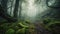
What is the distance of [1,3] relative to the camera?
8.85 m

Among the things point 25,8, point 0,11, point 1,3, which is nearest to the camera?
point 0,11

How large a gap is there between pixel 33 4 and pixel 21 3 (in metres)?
1.05

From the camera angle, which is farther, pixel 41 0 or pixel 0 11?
pixel 41 0

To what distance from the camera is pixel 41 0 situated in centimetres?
936

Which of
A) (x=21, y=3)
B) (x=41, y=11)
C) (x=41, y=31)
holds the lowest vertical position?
(x=41, y=31)

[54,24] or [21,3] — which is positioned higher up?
[21,3]

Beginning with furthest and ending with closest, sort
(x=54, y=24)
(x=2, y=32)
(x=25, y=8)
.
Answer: (x=25, y=8) < (x=54, y=24) < (x=2, y=32)

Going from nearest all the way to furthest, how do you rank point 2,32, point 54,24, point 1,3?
1. point 2,32
2. point 54,24
3. point 1,3

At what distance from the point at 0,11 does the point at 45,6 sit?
12.0ft

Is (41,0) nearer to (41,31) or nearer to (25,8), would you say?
(25,8)

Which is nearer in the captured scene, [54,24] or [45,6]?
[54,24]

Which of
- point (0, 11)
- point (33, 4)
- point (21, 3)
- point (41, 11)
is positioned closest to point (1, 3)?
point (0, 11)

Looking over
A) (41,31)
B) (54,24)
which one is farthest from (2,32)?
(54,24)

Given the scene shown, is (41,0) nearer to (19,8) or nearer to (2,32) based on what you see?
(19,8)
